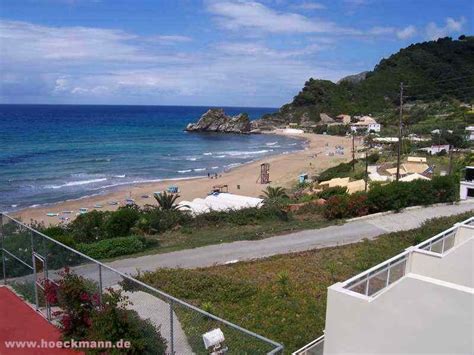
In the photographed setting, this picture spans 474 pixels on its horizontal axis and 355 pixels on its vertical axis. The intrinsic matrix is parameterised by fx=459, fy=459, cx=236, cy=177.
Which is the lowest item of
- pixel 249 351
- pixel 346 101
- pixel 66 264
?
pixel 249 351

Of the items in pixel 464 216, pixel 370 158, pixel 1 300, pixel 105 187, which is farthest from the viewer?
pixel 370 158

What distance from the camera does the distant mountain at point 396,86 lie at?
136m

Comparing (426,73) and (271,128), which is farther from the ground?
(426,73)

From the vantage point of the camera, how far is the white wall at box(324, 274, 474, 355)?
7.10 m

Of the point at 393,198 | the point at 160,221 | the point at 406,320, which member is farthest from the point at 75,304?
the point at 393,198

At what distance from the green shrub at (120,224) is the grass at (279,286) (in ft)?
24.2

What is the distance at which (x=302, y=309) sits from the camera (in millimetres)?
11297

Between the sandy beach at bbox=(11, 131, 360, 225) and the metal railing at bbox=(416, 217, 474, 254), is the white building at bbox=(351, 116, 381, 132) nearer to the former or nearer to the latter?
the sandy beach at bbox=(11, 131, 360, 225)

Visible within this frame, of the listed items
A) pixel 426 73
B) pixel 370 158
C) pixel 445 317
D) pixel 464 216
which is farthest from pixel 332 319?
pixel 426 73

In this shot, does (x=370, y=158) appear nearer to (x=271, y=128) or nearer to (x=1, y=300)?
(x=1, y=300)

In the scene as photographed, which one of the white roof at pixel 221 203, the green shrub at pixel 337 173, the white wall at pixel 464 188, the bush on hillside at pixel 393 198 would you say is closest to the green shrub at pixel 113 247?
the white roof at pixel 221 203

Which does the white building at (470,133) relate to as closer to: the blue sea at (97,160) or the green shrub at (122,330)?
the blue sea at (97,160)

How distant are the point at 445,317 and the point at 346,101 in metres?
145

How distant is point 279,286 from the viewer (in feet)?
41.7
